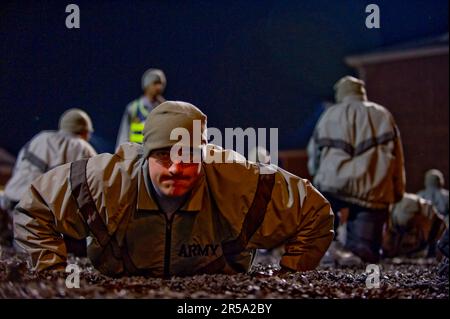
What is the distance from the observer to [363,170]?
15.9 feet

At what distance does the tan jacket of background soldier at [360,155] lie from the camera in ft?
15.9

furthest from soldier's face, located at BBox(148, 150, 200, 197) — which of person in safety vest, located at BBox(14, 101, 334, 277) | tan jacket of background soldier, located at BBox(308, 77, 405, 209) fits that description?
tan jacket of background soldier, located at BBox(308, 77, 405, 209)

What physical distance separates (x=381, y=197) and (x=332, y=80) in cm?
277

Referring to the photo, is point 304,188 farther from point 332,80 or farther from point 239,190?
point 332,80

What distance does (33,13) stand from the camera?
4160 mm

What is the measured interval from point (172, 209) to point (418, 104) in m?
6.28

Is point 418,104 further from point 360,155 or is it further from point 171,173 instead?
point 171,173

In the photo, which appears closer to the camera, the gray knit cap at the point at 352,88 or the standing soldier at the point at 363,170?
the standing soldier at the point at 363,170

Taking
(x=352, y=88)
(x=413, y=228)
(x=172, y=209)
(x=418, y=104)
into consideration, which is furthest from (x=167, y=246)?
(x=418, y=104)

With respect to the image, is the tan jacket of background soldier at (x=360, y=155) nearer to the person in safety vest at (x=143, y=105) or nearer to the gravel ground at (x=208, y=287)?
the person in safety vest at (x=143, y=105)

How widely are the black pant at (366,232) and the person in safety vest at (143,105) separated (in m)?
1.92

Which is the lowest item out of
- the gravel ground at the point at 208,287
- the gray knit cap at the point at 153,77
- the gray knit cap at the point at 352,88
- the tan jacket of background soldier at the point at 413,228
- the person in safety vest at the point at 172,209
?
the tan jacket of background soldier at the point at 413,228

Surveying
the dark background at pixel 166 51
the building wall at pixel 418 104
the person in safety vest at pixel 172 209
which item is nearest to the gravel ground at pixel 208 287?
the person in safety vest at pixel 172 209
